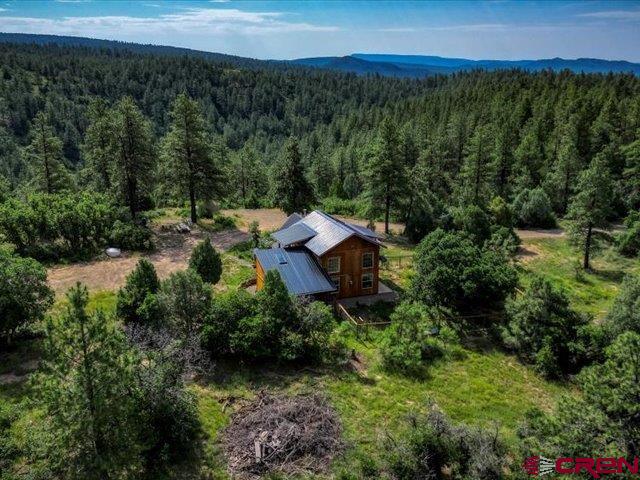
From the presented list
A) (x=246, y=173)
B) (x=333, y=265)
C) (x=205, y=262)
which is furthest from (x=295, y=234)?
(x=246, y=173)

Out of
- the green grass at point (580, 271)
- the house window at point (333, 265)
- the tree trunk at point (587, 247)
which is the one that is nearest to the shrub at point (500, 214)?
the green grass at point (580, 271)

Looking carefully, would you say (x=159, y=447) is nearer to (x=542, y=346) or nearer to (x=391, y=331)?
(x=391, y=331)

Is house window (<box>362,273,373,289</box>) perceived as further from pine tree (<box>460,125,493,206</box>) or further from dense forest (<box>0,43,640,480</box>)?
pine tree (<box>460,125,493,206</box>)

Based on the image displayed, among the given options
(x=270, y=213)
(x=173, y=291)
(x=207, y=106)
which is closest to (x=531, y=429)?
(x=173, y=291)

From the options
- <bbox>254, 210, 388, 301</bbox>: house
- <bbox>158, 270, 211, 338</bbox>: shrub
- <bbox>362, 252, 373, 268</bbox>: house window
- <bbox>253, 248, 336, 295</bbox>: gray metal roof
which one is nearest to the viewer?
<bbox>158, 270, 211, 338</bbox>: shrub

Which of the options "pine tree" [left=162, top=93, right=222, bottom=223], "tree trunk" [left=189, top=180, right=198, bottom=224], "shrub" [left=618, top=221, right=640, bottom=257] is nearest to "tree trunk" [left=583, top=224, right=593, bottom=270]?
"shrub" [left=618, top=221, right=640, bottom=257]

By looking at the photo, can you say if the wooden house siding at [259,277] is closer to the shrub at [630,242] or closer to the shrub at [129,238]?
A: the shrub at [129,238]
